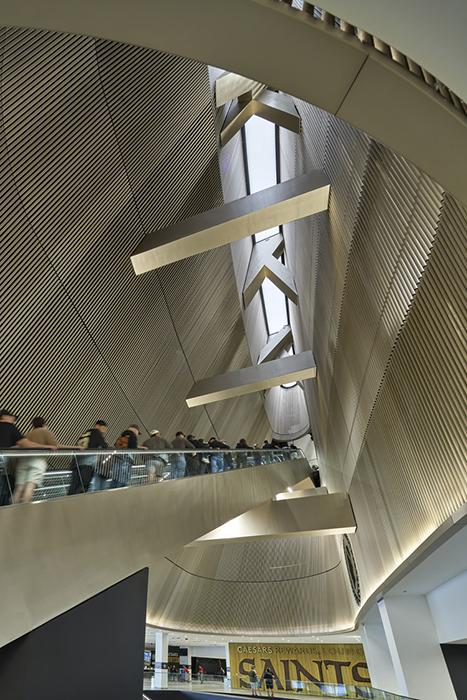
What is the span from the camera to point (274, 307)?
26578 millimetres

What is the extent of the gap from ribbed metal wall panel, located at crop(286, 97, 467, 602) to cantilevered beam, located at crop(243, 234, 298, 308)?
5.62m

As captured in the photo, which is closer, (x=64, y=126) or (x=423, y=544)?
(x=423, y=544)

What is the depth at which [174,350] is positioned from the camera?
→ 14.0 m

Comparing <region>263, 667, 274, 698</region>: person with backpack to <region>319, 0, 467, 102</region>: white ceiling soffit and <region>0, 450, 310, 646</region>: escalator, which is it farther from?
<region>319, 0, 467, 102</region>: white ceiling soffit

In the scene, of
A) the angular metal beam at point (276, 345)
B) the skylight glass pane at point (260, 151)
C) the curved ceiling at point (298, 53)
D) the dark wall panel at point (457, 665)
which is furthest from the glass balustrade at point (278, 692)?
the skylight glass pane at point (260, 151)

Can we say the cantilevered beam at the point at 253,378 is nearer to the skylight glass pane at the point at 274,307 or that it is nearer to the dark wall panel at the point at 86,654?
the dark wall panel at the point at 86,654

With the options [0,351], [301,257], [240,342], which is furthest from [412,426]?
[240,342]

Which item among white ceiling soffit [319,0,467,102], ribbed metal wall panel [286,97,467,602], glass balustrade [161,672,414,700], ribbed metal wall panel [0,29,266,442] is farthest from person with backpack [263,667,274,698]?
white ceiling soffit [319,0,467,102]

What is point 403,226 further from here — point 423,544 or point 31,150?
point 31,150

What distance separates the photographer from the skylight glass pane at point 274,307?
82.5ft

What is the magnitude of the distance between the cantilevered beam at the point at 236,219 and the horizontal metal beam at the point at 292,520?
7.10 metres

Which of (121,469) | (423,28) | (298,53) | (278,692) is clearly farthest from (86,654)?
(278,692)

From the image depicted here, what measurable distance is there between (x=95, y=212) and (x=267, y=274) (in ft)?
32.4

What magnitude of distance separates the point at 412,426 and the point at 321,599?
13.4 m
